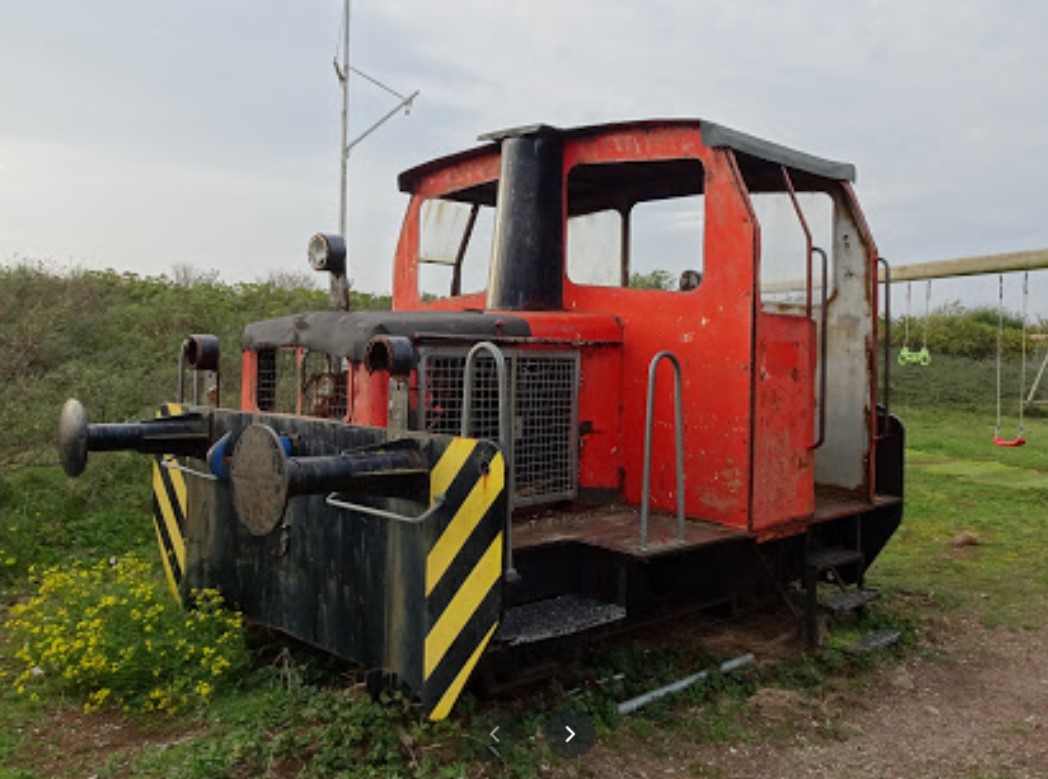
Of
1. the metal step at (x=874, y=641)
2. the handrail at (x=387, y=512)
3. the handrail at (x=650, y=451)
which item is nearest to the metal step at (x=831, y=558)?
the metal step at (x=874, y=641)

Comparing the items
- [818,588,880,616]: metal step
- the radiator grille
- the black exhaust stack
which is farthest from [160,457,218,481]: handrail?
[818,588,880,616]: metal step

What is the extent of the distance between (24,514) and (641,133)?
5.29 metres

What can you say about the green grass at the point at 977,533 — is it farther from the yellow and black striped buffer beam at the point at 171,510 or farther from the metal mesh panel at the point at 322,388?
the yellow and black striped buffer beam at the point at 171,510

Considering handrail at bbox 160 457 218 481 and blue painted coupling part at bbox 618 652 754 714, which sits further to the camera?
handrail at bbox 160 457 218 481

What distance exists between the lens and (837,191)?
5.60m

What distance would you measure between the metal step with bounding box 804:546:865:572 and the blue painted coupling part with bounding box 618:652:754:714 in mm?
614

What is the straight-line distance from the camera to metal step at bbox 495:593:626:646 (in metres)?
3.57

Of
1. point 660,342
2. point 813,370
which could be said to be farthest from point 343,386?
point 813,370

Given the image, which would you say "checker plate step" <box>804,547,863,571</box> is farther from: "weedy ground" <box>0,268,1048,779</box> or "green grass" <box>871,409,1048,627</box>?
"green grass" <box>871,409,1048,627</box>

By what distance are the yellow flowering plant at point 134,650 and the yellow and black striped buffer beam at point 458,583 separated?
1.15m

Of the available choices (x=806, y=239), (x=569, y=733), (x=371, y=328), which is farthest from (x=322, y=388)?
(x=806, y=239)

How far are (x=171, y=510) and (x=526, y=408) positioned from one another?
84.5 inches

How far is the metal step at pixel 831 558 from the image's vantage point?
504 centimetres

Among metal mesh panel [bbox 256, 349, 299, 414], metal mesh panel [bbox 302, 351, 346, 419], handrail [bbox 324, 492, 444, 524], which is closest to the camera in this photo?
handrail [bbox 324, 492, 444, 524]
